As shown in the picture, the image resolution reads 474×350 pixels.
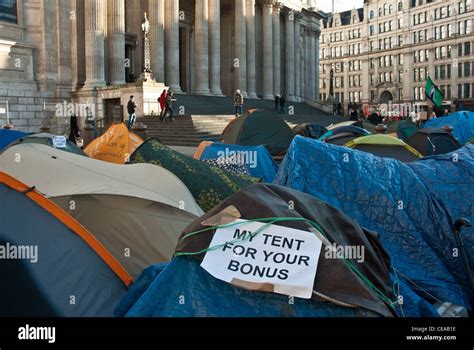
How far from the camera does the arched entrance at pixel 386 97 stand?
306ft

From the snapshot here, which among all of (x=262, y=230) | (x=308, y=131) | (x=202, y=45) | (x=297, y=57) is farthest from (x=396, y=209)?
(x=297, y=57)

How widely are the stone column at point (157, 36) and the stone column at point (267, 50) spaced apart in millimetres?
13786

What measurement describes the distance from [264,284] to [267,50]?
137 ft

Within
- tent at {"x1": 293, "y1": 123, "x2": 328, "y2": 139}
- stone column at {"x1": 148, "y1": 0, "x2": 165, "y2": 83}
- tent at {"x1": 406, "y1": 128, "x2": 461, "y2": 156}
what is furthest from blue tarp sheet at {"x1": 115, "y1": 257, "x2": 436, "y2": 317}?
stone column at {"x1": 148, "y1": 0, "x2": 165, "y2": 83}

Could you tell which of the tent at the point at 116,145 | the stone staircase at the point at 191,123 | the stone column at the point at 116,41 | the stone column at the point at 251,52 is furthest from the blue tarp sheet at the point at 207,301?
the stone column at the point at 251,52

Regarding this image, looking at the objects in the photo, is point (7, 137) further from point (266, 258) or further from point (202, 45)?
point (202, 45)

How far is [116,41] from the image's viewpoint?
28094 mm

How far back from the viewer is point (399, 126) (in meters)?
17.9

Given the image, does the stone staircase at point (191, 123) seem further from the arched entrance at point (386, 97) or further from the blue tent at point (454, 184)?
the arched entrance at point (386, 97)

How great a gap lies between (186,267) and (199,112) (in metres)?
28.0

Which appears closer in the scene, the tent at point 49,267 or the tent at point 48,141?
the tent at point 49,267

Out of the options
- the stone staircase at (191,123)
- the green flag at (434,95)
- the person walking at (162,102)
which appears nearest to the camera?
the green flag at (434,95)

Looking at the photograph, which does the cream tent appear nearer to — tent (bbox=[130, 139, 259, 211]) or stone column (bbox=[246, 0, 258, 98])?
tent (bbox=[130, 139, 259, 211])

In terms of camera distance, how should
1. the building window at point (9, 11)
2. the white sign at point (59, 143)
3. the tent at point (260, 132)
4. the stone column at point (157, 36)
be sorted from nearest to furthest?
the white sign at point (59, 143)
the tent at point (260, 132)
the building window at point (9, 11)
the stone column at point (157, 36)
